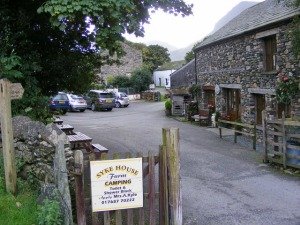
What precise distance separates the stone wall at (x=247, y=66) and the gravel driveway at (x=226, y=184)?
253 centimetres

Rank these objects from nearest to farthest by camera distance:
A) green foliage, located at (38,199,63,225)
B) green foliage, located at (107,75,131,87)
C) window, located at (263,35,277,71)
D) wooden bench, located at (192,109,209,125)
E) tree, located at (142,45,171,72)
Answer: green foliage, located at (38,199,63,225)
window, located at (263,35,277,71)
wooden bench, located at (192,109,209,125)
green foliage, located at (107,75,131,87)
tree, located at (142,45,171,72)

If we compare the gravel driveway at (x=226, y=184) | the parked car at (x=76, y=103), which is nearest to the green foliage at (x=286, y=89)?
the gravel driveway at (x=226, y=184)

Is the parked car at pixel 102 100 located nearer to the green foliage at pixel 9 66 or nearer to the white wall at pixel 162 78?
the white wall at pixel 162 78

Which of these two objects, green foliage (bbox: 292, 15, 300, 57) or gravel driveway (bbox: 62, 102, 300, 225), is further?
green foliage (bbox: 292, 15, 300, 57)

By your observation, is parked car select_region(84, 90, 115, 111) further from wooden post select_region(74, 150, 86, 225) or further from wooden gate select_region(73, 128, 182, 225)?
wooden post select_region(74, 150, 86, 225)

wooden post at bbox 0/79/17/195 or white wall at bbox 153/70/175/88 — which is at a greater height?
white wall at bbox 153/70/175/88

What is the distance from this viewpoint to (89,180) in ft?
20.1

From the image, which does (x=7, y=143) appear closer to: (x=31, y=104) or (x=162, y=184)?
(x=31, y=104)

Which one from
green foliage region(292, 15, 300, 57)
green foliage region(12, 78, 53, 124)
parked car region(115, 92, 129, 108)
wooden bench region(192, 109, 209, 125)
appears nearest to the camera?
green foliage region(12, 78, 53, 124)

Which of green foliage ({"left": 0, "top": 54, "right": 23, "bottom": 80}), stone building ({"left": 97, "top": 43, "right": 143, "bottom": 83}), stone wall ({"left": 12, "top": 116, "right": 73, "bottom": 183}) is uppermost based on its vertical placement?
stone building ({"left": 97, "top": 43, "right": 143, "bottom": 83})

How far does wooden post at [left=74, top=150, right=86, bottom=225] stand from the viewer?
580 centimetres

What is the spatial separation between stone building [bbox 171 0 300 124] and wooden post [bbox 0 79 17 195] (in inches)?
404

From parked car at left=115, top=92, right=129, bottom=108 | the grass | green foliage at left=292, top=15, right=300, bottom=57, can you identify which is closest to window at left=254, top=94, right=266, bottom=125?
green foliage at left=292, top=15, right=300, bottom=57

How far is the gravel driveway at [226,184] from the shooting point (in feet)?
24.8
